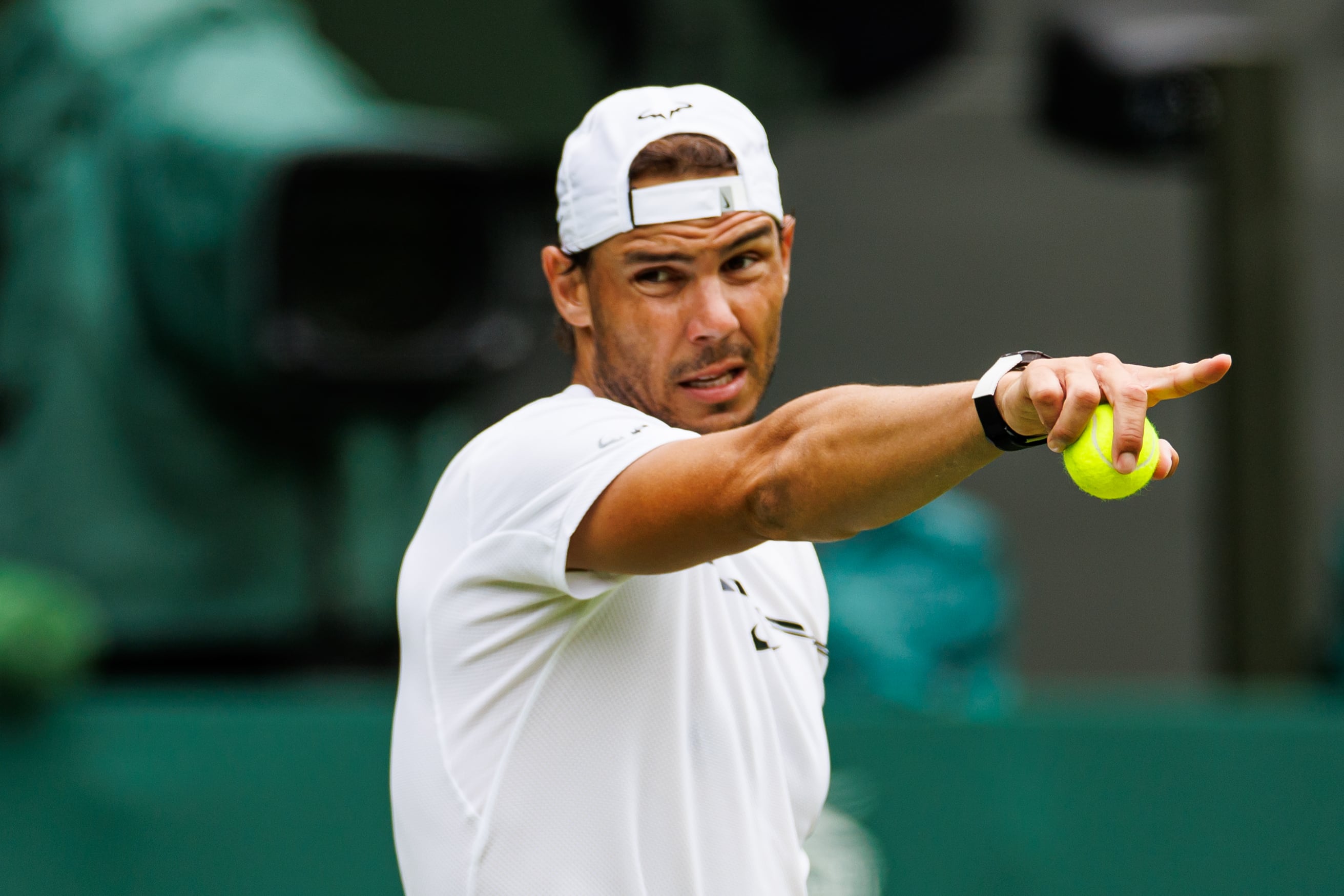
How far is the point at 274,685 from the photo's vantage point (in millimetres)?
6016

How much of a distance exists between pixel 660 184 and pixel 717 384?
0.86ft

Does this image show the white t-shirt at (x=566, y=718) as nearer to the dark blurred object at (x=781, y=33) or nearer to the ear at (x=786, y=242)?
the ear at (x=786, y=242)

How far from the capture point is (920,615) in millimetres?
5559

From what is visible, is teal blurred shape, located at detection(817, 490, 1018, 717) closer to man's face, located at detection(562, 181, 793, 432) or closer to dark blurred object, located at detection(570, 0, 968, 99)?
dark blurred object, located at detection(570, 0, 968, 99)

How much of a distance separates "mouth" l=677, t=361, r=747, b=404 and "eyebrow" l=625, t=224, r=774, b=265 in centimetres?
14

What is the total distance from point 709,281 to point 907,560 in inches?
143

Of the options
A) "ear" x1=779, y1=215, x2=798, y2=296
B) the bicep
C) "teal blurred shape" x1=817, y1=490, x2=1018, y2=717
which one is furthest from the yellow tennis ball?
"teal blurred shape" x1=817, y1=490, x2=1018, y2=717

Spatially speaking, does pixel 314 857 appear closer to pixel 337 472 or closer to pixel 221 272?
pixel 337 472

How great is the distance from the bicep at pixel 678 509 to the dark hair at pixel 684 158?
0.44m

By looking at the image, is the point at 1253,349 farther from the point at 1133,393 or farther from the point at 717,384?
the point at 1133,393

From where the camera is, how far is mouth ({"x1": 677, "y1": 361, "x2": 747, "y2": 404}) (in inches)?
84.4

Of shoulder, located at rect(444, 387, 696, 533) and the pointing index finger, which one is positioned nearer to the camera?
the pointing index finger

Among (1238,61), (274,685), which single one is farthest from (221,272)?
(1238,61)

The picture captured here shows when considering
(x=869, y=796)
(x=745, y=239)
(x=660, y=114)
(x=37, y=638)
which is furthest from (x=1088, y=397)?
(x=37, y=638)
